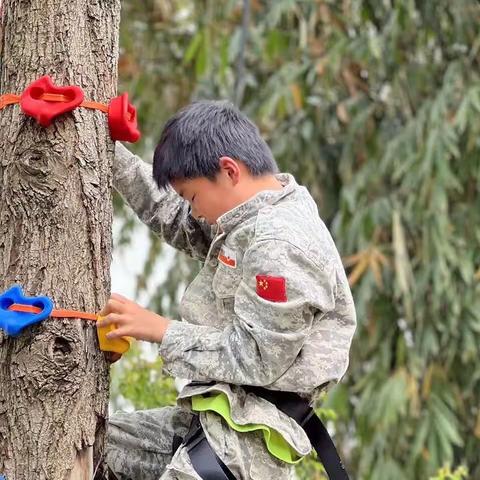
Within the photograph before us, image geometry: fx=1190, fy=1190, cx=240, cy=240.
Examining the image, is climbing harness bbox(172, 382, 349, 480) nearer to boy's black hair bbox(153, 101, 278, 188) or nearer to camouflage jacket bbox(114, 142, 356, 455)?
camouflage jacket bbox(114, 142, 356, 455)

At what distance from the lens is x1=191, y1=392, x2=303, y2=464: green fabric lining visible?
6.06 feet

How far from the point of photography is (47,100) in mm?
1927

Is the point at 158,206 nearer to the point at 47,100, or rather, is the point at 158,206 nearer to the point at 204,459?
the point at 47,100

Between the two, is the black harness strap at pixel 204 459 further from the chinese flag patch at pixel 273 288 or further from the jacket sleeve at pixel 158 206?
the jacket sleeve at pixel 158 206

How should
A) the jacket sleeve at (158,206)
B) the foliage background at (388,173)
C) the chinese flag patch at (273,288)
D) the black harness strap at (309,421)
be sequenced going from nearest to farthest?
the chinese flag patch at (273,288) < the black harness strap at (309,421) < the jacket sleeve at (158,206) < the foliage background at (388,173)

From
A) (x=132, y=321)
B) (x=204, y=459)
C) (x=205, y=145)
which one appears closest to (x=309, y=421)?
(x=204, y=459)

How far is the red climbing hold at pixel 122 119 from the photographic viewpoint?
78.5 inches

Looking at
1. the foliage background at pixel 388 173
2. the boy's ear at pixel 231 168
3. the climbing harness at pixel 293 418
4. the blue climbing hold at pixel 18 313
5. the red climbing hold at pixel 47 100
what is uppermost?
the red climbing hold at pixel 47 100

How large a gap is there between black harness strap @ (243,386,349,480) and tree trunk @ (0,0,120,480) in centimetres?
28

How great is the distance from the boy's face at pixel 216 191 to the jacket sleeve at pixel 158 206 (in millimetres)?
232

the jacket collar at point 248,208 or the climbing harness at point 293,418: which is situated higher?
the jacket collar at point 248,208

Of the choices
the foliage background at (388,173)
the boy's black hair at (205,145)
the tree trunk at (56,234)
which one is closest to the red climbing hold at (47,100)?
the tree trunk at (56,234)

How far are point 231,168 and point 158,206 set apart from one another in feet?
1.06

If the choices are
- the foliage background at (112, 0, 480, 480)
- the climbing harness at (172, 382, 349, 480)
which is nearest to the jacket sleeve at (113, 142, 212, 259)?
the climbing harness at (172, 382, 349, 480)
